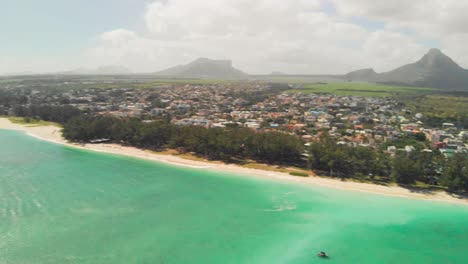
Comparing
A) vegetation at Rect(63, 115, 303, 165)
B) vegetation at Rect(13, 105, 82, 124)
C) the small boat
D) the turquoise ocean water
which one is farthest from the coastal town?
the small boat

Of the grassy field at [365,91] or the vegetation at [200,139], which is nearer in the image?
the vegetation at [200,139]

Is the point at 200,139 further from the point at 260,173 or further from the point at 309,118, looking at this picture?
the point at 309,118

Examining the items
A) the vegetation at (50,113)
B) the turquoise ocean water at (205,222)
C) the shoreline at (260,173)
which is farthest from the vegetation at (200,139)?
the vegetation at (50,113)

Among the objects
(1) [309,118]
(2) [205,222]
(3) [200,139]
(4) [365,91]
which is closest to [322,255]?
(2) [205,222]

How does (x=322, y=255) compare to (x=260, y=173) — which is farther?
(x=260, y=173)

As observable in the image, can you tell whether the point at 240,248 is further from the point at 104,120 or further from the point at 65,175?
the point at 104,120

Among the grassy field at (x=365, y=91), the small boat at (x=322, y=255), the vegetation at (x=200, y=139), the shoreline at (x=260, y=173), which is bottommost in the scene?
the small boat at (x=322, y=255)

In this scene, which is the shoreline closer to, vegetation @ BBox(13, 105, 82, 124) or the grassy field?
vegetation @ BBox(13, 105, 82, 124)

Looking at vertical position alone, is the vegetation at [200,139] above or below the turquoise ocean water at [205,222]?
above

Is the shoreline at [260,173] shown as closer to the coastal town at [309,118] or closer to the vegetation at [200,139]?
the vegetation at [200,139]
